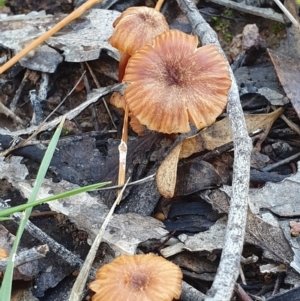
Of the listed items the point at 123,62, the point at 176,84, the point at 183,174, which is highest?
the point at 176,84

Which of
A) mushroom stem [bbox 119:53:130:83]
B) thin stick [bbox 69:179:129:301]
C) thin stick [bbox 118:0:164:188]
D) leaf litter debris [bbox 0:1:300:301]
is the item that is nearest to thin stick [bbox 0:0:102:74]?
leaf litter debris [bbox 0:1:300:301]

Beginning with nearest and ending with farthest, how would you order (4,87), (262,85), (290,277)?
(290,277)
(262,85)
(4,87)

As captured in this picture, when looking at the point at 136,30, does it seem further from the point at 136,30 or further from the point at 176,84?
the point at 176,84

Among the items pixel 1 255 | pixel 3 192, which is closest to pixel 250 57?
pixel 3 192

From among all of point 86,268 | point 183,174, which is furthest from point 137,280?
point 183,174

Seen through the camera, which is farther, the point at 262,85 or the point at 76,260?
the point at 262,85

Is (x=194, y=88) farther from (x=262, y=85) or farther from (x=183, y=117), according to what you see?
(x=262, y=85)
